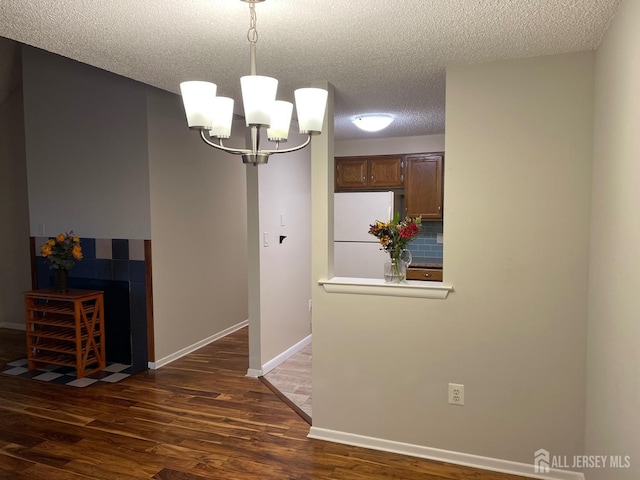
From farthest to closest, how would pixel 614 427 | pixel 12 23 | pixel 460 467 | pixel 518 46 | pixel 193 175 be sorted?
pixel 193 175, pixel 460 467, pixel 518 46, pixel 12 23, pixel 614 427

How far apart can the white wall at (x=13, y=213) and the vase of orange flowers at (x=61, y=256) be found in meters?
1.64

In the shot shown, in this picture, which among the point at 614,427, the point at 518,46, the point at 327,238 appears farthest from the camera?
the point at 327,238

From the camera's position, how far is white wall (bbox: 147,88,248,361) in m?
4.17

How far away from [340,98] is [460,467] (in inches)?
96.5

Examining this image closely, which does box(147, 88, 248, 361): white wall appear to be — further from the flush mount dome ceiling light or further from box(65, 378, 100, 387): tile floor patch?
the flush mount dome ceiling light

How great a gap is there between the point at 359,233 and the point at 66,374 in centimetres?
301

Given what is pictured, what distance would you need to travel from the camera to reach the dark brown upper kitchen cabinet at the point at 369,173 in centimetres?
513

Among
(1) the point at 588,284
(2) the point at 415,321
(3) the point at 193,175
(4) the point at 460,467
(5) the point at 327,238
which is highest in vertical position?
(3) the point at 193,175

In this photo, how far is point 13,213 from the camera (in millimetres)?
5371

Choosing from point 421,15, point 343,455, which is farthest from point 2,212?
point 421,15

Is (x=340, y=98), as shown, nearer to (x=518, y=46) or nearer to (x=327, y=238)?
(x=327, y=238)

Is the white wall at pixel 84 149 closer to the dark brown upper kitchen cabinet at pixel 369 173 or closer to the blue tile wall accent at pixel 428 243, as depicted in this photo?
the dark brown upper kitchen cabinet at pixel 369 173

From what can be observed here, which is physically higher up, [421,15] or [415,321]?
[421,15]

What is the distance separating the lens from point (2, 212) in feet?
17.8
